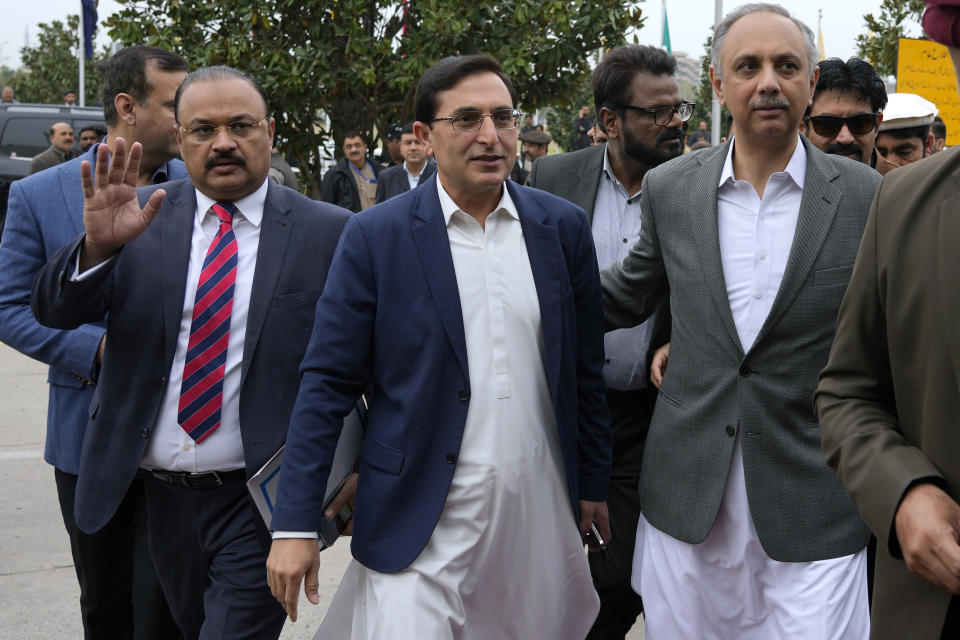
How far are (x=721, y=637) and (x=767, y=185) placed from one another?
53.8 inches

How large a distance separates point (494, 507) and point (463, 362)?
426 millimetres

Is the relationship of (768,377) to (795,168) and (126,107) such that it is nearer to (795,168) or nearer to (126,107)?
(795,168)

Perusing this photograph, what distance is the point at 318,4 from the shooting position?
1295cm

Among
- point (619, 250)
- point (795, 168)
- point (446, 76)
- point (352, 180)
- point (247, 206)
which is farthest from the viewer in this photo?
point (352, 180)

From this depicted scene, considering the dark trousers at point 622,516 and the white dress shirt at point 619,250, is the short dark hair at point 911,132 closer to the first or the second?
the white dress shirt at point 619,250

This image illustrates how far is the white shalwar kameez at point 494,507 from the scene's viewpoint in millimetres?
3211

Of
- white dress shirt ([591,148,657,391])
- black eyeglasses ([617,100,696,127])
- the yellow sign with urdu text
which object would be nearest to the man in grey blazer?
white dress shirt ([591,148,657,391])

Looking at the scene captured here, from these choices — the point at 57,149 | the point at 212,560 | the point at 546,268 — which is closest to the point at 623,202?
the point at 546,268

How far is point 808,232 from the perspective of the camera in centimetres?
320

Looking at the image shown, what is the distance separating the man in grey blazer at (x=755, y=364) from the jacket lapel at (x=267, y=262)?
3.92 feet

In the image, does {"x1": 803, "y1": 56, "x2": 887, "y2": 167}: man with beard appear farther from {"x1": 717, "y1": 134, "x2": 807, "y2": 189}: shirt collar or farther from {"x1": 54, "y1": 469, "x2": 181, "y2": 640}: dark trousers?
{"x1": 54, "y1": 469, "x2": 181, "y2": 640}: dark trousers

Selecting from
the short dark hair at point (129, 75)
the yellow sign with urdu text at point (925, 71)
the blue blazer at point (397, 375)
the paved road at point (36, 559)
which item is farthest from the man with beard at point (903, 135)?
the yellow sign with urdu text at point (925, 71)

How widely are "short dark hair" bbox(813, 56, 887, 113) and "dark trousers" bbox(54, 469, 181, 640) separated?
3011 mm

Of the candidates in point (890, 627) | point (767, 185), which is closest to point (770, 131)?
point (767, 185)
